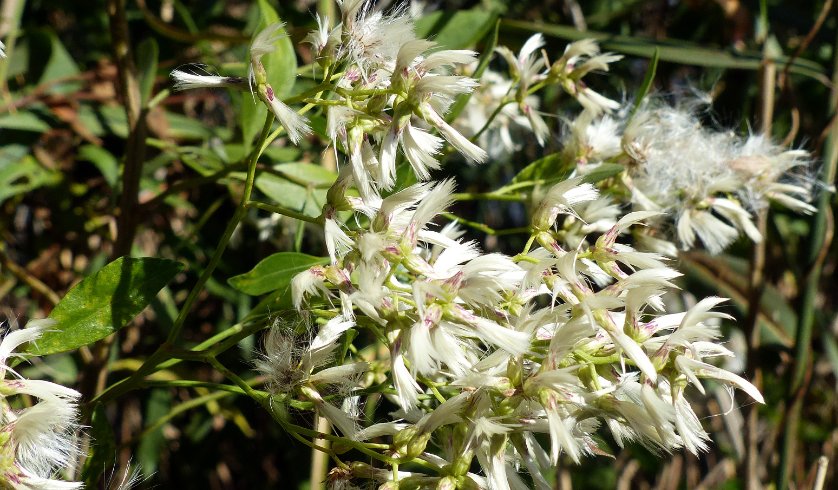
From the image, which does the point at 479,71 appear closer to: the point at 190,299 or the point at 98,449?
the point at 190,299

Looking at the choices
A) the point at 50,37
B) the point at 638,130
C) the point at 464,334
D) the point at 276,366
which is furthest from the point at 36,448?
the point at 50,37

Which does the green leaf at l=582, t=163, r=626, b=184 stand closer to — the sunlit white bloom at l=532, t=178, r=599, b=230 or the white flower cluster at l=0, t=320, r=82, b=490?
the sunlit white bloom at l=532, t=178, r=599, b=230

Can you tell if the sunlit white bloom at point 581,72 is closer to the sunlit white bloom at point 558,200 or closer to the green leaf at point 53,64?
the sunlit white bloom at point 558,200

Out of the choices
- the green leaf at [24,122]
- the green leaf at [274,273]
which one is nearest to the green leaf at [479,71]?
the green leaf at [274,273]

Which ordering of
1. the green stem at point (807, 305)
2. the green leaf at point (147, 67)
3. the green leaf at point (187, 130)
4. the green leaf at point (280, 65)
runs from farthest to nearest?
the green leaf at point (187, 130) < the green stem at point (807, 305) < the green leaf at point (147, 67) < the green leaf at point (280, 65)

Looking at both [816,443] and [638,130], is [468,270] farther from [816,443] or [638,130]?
[816,443]

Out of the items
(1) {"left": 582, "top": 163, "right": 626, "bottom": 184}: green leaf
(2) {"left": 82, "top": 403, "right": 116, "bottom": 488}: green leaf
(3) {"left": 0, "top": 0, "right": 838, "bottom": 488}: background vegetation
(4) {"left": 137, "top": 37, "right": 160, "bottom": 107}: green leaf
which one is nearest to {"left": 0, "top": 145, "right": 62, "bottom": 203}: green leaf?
(3) {"left": 0, "top": 0, "right": 838, "bottom": 488}: background vegetation

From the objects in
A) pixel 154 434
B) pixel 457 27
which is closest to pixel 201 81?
pixel 457 27
